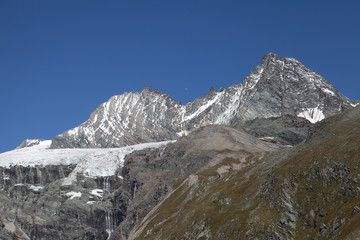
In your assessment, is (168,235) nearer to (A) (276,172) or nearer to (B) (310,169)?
(A) (276,172)

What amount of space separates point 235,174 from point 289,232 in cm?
5472

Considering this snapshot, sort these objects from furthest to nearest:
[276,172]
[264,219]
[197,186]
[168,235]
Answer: [197,186]
[168,235]
[276,172]
[264,219]

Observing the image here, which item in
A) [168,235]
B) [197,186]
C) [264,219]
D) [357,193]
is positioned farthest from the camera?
[197,186]

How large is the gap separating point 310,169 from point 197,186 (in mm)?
62750

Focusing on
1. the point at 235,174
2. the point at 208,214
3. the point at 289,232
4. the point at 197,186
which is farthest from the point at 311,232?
the point at 197,186

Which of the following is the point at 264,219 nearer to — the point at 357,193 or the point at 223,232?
the point at 223,232

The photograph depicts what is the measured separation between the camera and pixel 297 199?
104 metres

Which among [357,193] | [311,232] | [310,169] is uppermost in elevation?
[310,169]

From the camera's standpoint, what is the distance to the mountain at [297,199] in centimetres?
9419

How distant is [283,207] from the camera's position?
103750 mm

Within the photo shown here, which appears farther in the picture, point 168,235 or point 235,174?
point 235,174

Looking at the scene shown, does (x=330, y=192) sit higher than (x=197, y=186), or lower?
lower

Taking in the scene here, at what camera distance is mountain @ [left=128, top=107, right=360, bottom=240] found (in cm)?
9419

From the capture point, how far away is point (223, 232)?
109 m
